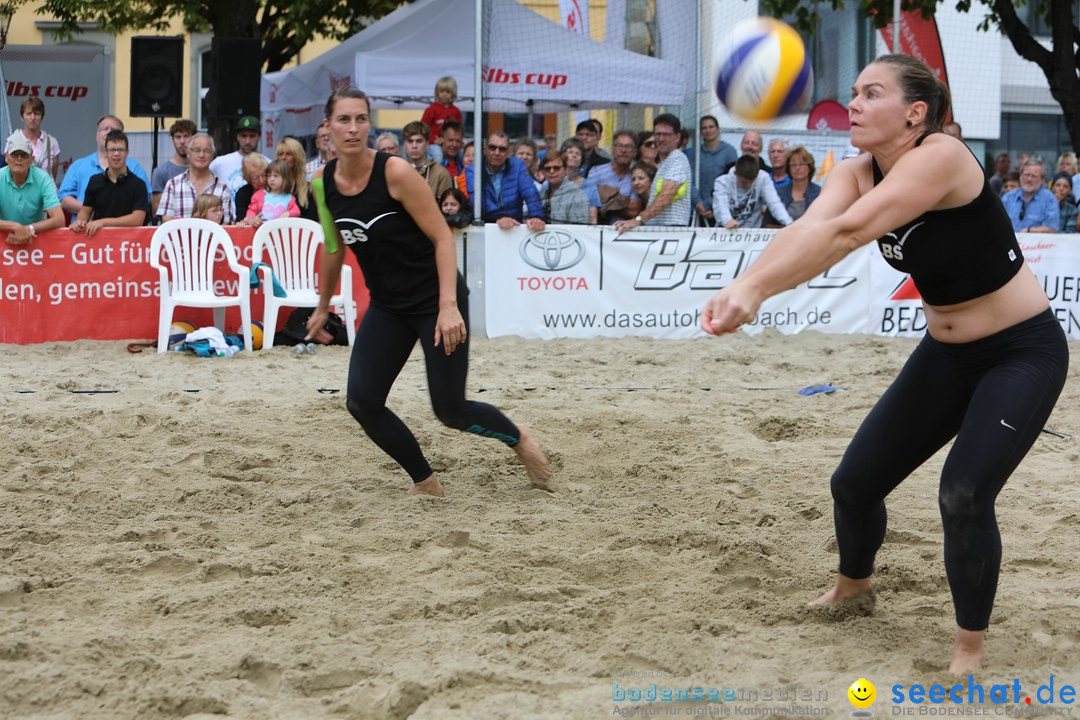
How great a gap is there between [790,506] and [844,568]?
1.47 metres

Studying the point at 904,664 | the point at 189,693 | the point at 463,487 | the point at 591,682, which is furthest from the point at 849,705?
the point at 463,487

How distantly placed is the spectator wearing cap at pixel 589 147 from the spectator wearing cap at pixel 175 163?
384 cm

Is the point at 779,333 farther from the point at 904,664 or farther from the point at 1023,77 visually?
the point at 1023,77

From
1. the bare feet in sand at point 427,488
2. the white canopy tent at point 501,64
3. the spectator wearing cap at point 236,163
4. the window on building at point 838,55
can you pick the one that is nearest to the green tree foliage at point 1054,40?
the window on building at point 838,55

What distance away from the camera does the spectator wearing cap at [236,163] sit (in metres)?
11.7

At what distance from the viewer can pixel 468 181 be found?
37.9 ft

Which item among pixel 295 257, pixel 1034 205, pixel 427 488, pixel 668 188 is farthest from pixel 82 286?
pixel 1034 205

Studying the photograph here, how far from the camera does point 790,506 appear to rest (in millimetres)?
5488

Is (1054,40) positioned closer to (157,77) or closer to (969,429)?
(157,77)

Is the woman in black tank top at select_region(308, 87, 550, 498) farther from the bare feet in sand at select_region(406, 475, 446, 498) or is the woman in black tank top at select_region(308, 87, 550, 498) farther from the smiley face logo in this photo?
the smiley face logo

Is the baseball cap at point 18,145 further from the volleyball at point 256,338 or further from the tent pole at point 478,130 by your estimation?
the tent pole at point 478,130

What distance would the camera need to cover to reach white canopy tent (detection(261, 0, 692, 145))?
1216 cm

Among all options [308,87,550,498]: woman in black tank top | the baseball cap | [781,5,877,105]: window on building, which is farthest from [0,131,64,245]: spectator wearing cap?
[781,5,877,105]: window on building

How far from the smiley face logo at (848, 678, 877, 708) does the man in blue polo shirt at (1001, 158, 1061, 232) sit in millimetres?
10034
